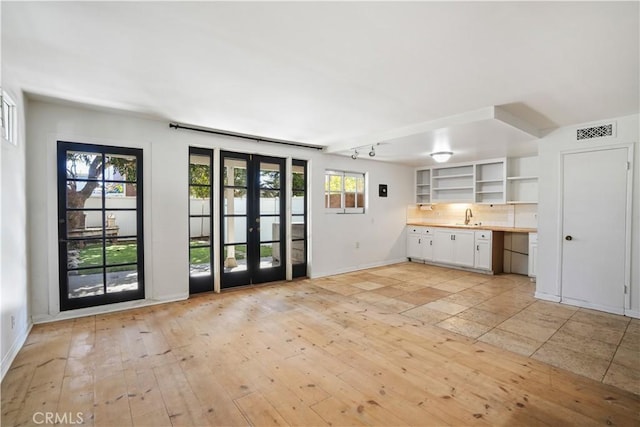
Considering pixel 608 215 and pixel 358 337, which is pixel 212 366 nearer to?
pixel 358 337

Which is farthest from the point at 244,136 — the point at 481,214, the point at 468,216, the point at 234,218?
the point at 481,214

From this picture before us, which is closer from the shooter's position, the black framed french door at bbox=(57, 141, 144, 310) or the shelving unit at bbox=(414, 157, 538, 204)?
the black framed french door at bbox=(57, 141, 144, 310)

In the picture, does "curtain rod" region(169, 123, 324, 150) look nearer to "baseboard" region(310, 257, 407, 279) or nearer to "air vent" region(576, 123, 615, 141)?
"baseboard" region(310, 257, 407, 279)

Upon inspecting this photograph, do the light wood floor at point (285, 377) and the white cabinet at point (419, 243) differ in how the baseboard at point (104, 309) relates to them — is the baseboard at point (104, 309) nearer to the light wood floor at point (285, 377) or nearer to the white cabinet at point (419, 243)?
the light wood floor at point (285, 377)

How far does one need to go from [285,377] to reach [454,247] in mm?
5292

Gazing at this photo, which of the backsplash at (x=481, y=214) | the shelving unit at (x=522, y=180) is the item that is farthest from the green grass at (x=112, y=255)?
the shelving unit at (x=522, y=180)

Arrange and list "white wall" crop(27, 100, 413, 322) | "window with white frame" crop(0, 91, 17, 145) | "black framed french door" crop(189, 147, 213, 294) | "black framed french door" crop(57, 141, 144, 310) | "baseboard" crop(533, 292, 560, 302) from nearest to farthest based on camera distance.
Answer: "window with white frame" crop(0, 91, 17, 145), "white wall" crop(27, 100, 413, 322), "black framed french door" crop(57, 141, 144, 310), "baseboard" crop(533, 292, 560, 302), "black framed french door" crop(189, 147, 213, 294)

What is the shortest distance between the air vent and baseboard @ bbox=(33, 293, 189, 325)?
5.87 meters

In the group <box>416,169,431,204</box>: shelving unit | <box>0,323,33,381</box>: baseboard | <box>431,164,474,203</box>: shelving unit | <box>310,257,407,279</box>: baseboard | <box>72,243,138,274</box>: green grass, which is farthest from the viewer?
<box>416,169,431,204</box>: shelving unit

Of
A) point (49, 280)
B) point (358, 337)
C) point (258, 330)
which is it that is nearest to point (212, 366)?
point (258, 330)

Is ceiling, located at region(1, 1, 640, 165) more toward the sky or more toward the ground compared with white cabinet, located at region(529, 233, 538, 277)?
more toward the sky

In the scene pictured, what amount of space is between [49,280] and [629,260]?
6876 millimetres

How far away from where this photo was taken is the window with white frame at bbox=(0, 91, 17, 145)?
2621mm

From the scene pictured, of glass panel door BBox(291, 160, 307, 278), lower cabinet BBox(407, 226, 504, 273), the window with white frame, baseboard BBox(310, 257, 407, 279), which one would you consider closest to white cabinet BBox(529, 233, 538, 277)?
lower cabinet BBox(407, 226, 504, 273)
